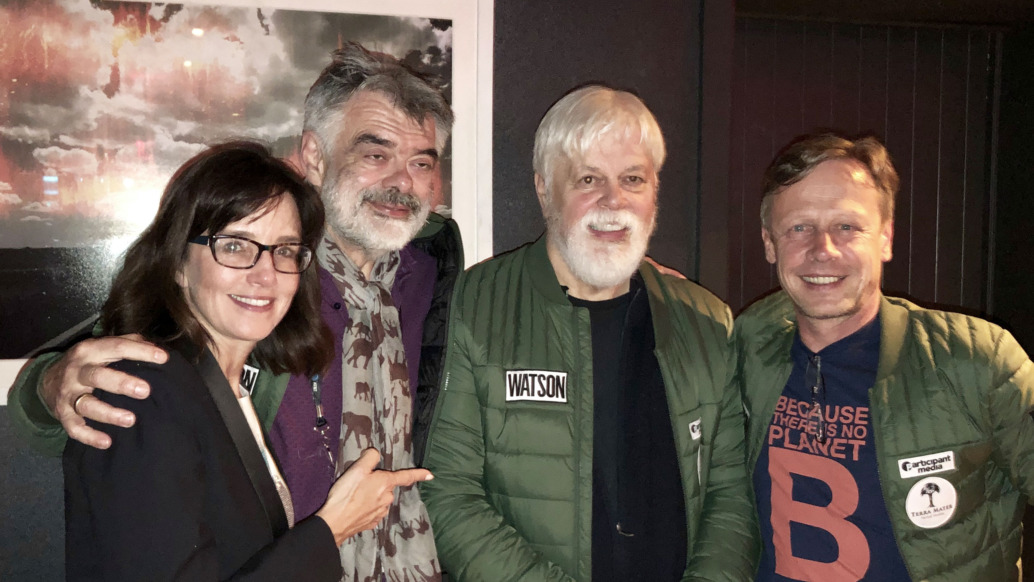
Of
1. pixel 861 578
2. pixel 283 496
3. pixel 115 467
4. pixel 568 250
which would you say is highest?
pixel 568 250

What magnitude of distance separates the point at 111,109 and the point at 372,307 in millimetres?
1170

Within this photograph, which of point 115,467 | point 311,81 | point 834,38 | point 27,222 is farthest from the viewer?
point 834,38

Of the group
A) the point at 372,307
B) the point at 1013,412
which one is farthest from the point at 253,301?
the point at 1013,412

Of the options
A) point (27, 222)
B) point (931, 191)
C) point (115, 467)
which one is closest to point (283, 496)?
point (115, 467)

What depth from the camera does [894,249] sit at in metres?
3.99

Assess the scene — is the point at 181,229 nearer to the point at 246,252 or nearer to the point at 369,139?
the point at 246,252

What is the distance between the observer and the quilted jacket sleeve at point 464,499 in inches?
70.6

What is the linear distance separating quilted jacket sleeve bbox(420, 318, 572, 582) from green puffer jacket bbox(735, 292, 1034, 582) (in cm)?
82

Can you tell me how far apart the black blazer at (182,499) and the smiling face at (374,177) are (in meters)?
0.71

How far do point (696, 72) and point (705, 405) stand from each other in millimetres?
1524

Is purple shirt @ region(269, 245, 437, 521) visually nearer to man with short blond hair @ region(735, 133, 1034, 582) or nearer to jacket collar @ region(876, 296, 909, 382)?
man with short blond hair @ region(735, 133, 1034, 582)

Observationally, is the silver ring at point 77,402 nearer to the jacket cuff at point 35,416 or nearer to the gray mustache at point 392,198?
the jacket cuff at point 35,416

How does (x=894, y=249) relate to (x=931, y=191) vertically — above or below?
below

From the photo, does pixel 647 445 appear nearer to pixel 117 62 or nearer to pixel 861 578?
pixel 861 578
